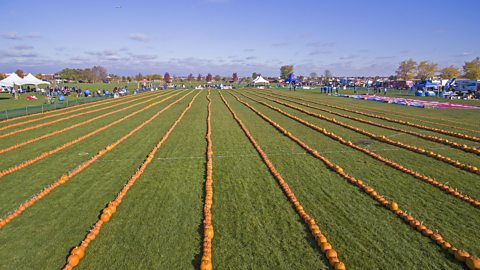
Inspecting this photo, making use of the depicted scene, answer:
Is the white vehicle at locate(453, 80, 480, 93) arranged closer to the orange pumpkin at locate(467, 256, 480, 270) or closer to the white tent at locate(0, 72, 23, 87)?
the orange pumpkin at locate(467, 256, 480, 270)

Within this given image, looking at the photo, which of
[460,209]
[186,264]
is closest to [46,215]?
[186,264]

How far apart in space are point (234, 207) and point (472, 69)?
11619cm

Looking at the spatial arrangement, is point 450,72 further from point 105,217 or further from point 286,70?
point 105,217

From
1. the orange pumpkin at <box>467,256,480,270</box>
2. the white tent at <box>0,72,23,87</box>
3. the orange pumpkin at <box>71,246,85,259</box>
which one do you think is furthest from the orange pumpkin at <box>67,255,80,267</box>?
the white tent at <box>0,72,23,87</box>

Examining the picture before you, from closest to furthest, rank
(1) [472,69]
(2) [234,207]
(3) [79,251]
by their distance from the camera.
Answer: (3) [79,251]
(2) [234,207]
(1) [472,69]

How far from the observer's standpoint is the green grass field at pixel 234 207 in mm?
5438

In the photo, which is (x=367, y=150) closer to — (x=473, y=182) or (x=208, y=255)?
(x=473, y=182)

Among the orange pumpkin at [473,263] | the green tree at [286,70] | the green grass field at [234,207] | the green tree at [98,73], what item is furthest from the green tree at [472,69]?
the green tree at [98,73]

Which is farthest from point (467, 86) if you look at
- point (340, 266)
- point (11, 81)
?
point (11, 81)

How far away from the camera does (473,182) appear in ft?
29.8

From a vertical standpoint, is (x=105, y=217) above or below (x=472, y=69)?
below

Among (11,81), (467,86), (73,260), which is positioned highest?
(11,81)

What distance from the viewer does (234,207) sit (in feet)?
24.2

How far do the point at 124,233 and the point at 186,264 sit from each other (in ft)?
5.66
